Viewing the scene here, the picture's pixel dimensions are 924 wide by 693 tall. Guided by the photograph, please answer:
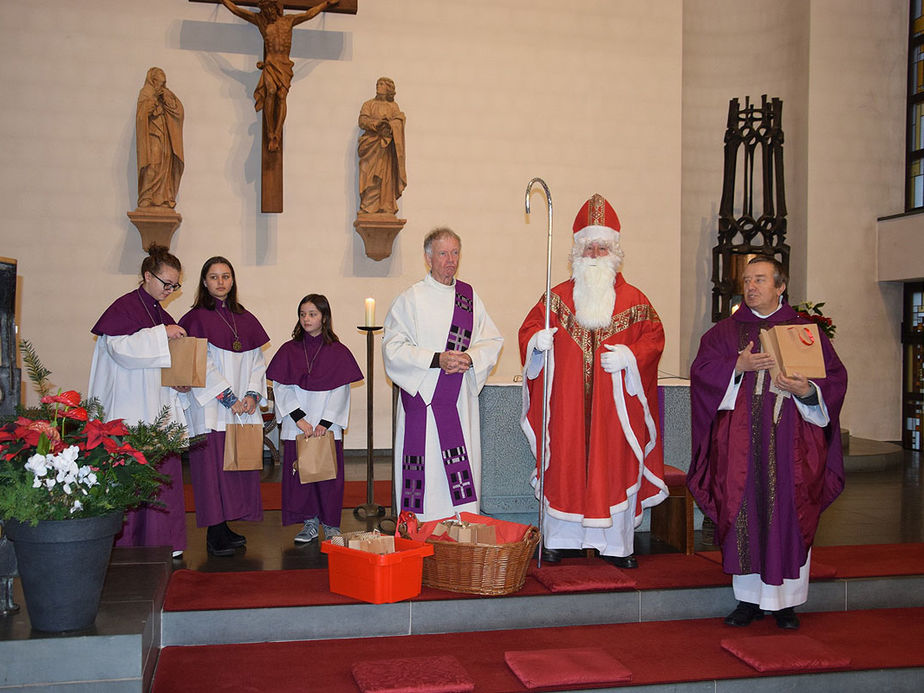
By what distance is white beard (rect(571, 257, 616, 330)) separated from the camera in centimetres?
483

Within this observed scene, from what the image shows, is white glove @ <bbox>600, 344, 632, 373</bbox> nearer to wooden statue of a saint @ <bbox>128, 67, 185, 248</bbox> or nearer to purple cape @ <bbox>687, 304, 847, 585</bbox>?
purple cape @ <bbox>687, 304, 847, 585</bbox>

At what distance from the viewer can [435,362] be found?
495 cm

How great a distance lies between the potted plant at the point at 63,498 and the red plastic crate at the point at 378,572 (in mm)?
1144

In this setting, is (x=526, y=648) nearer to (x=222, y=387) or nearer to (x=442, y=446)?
(x=442, y=446)

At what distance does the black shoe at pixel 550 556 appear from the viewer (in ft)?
15.8

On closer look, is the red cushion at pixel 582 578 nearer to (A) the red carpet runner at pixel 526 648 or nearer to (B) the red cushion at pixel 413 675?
(A) the red carpet runner at pixel 526 648

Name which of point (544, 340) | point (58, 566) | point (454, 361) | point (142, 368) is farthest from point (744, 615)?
point (142, 368)

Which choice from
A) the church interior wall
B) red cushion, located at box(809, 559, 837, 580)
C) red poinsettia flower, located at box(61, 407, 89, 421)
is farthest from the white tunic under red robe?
the church interior wall

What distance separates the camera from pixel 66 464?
299 centimetres

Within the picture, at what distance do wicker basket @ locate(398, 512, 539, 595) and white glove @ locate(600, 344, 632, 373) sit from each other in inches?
40.4

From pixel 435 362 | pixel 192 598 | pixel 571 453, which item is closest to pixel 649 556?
pixel 571 453

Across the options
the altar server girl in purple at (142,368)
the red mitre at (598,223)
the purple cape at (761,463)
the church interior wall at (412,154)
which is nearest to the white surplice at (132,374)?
the altar server girl in purple at (142,368)

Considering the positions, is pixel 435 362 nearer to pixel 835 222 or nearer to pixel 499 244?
pixel 499 244

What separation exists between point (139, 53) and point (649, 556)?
22.5 ft
